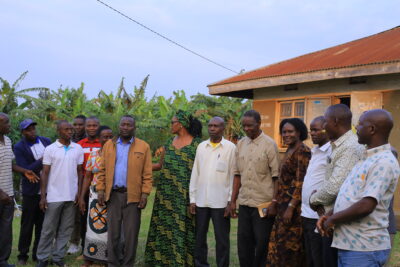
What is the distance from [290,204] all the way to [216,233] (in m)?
1.21

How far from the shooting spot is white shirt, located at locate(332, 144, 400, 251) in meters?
2.59

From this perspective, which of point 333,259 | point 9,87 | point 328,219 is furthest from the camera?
point 9,87

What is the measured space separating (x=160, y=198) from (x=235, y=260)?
4.52 ft

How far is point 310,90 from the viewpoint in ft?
29.6

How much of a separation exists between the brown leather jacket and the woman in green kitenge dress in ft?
0.98

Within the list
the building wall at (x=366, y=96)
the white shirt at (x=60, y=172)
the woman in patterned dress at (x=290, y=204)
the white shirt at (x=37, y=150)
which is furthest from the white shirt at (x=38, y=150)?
the building wall at (x=366, y=96)

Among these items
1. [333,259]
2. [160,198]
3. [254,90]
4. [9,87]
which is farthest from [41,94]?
[333,259]

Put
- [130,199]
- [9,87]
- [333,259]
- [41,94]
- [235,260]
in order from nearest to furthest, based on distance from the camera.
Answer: [333,259]
[130,199]
[235,260]
[9,87]
[41,94]

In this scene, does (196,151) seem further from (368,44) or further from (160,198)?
(368,44)

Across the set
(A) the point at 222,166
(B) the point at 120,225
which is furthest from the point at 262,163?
(B) the point at 120,225

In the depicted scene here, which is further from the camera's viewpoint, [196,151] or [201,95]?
[201,95]

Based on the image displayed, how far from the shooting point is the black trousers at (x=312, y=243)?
12.4ft

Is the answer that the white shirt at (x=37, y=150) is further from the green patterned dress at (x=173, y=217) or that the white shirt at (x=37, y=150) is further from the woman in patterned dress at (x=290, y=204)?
the woman in patterned dress at (x=290, y=204)

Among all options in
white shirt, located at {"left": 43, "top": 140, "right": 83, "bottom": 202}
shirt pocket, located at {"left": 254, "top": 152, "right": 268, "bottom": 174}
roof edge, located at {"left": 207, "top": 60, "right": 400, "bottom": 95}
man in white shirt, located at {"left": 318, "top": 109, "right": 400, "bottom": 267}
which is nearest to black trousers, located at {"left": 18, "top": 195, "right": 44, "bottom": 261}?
white shirt, located at {"left": 43, "top": 140, "right": 83, "bottom": 202}
